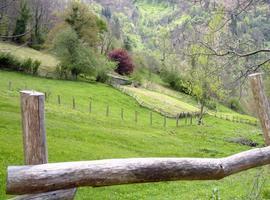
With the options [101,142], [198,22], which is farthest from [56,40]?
[198,22]

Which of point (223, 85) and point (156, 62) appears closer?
point (223, 85)

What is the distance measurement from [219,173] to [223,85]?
25.8 ft

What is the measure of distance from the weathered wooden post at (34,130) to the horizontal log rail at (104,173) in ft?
0.76

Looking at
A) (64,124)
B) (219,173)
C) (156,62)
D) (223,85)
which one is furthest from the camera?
(156,62)

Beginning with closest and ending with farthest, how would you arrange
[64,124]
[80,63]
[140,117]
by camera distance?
[64,124], [140,117], [80,63]

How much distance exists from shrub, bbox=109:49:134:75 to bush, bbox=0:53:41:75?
25.9 m

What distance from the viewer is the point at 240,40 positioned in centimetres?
1359

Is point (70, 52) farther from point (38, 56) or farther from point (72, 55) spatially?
point (38, 56)

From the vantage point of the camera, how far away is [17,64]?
58.1 metres

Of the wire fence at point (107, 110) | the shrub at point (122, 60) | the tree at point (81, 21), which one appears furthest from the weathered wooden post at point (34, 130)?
the shrub at point (122, 60)

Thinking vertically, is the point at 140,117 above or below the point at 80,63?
below

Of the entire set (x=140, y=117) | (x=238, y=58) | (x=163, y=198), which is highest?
(x=238, y=58)

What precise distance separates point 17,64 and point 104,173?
184 feet

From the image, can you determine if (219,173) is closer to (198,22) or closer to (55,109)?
(198,22)
